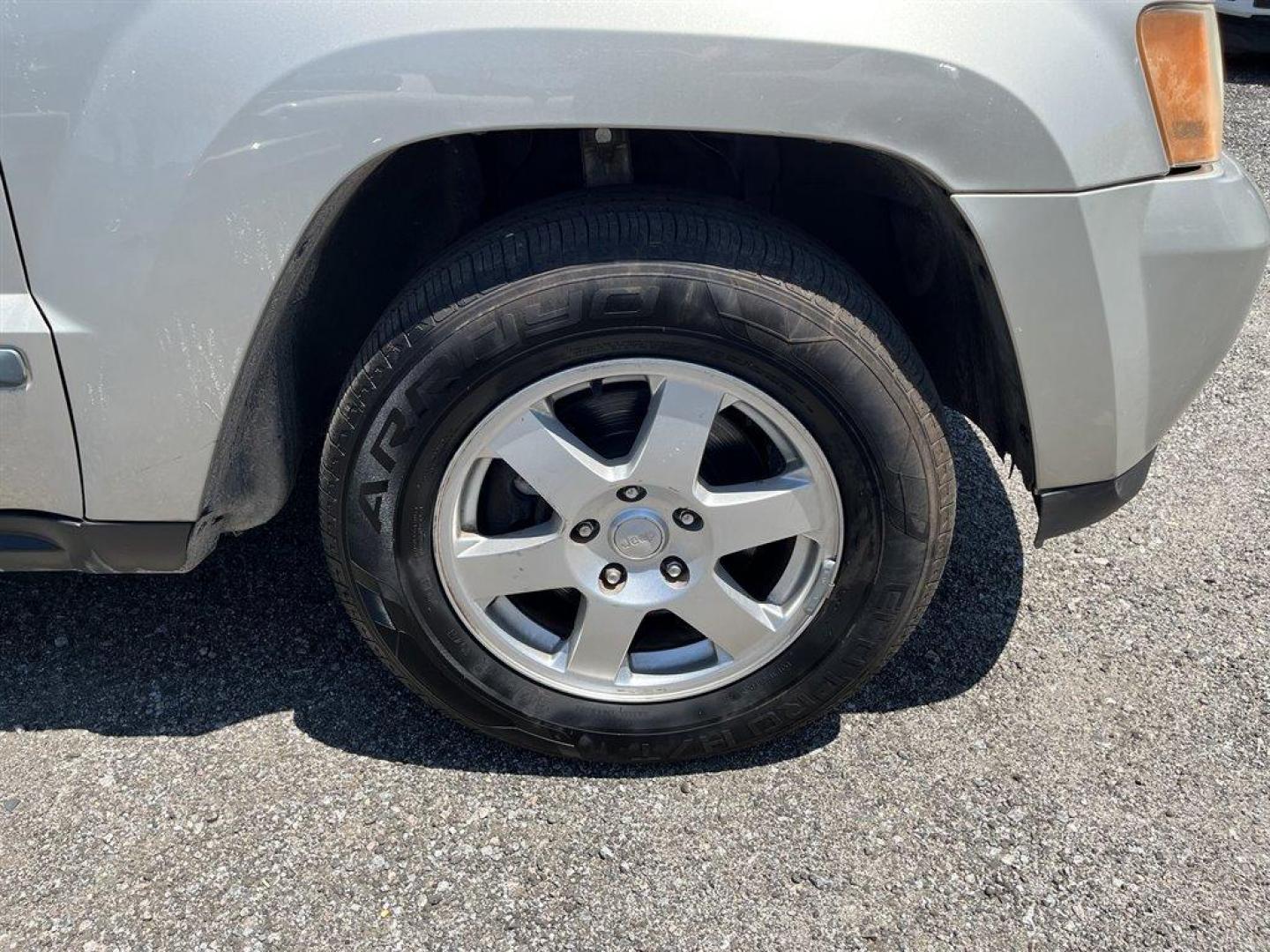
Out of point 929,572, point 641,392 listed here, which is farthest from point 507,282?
point 929,572

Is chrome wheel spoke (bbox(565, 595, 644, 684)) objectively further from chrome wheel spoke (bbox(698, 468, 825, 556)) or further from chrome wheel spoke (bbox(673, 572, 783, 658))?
chrome wheel spoke (bbox(698, 468, 825, 556))

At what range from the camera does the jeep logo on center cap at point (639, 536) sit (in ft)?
6.68

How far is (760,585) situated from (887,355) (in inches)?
22.0

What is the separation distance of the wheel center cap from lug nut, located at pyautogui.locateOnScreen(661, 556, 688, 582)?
35mm

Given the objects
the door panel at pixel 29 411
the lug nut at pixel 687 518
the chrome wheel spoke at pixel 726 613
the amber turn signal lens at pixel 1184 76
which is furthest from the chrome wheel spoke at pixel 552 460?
the amber turn signal lens at pixel 1184 76

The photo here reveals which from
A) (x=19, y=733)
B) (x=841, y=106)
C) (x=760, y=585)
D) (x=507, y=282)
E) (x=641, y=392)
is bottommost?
(x=19, y=733)

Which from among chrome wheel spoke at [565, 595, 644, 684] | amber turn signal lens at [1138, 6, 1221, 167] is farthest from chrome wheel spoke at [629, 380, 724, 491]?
amber turn signal lens at [1138, 6, 1221, 167]

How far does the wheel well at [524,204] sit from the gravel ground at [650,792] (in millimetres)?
502

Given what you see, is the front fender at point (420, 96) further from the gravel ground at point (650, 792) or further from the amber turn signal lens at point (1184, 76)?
the gravel ground at point (650, 792)

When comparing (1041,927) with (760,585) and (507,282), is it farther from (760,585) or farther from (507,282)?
(507,282)

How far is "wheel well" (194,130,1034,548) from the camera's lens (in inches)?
79.4

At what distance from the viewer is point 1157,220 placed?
1845 millimetres

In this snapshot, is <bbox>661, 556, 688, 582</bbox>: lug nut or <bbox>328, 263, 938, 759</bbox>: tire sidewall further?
<bbox>661, 556, 688, 582</bbox>: lug nut

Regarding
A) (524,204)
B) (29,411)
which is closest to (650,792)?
(524,204)
